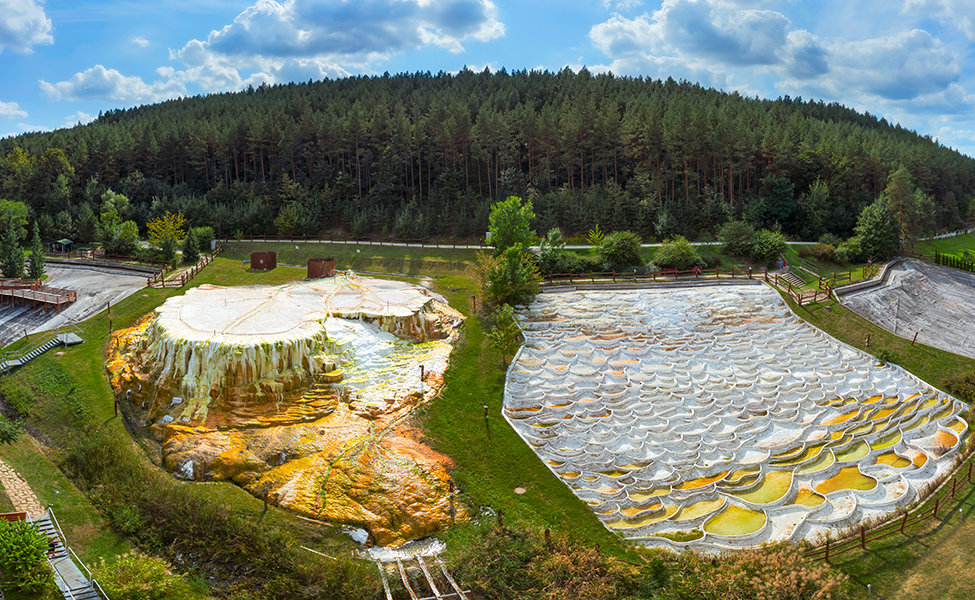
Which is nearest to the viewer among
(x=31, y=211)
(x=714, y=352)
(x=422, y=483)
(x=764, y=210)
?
(x=422, y=483)

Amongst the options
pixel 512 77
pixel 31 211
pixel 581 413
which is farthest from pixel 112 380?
pixel 512 77

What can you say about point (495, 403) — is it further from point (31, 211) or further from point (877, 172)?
point (31, 211)

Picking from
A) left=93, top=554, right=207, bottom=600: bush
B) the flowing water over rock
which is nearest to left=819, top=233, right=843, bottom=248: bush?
the flowing water over rock

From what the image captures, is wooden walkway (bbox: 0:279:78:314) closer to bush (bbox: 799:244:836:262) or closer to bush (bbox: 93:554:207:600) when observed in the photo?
bush (bbox: 93:554:207:600)

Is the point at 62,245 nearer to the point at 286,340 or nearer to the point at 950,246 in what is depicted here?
the point at 286,340

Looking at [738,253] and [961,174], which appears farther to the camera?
[961,174]
